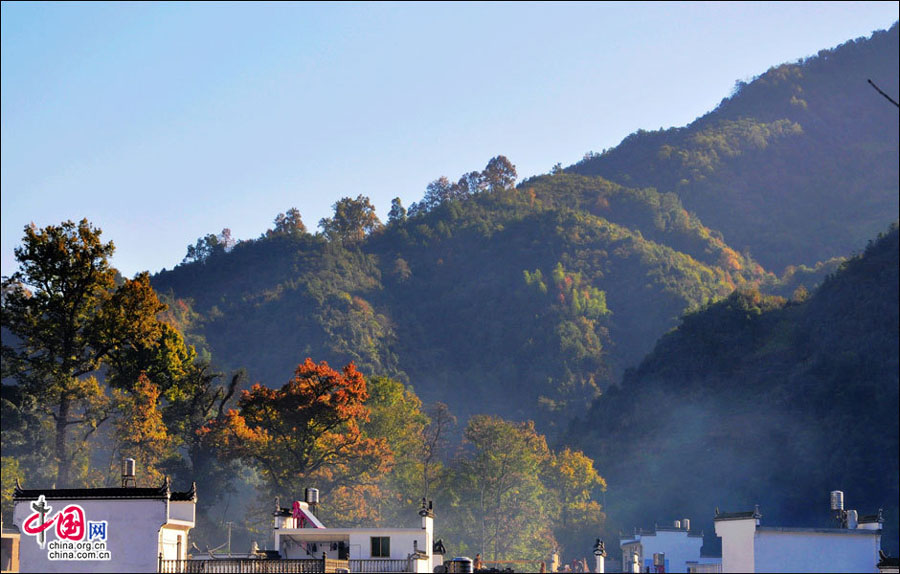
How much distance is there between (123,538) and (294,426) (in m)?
62.3

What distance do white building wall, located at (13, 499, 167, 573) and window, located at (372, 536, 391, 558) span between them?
1580 centimetres

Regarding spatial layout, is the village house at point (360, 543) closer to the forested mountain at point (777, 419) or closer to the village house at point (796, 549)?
the village house at point (796, 549)

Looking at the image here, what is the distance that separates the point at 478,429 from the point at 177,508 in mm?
88549

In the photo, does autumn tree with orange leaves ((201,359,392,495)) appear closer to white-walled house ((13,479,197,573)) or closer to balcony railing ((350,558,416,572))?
balcony railing ((350,558,416,572))

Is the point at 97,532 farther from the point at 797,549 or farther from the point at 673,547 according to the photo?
the point at 673,547

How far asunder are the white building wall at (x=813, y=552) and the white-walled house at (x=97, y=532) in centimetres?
2251

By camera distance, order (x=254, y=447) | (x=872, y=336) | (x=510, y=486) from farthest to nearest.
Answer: (x=872, y=336)
(x=510, y=486)
(x=254, y=447)

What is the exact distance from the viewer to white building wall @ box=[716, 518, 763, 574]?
173ft

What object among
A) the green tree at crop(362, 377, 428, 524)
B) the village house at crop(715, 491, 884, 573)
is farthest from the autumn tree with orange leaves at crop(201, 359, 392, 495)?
the village house at crop(715, 491, 884, 573)

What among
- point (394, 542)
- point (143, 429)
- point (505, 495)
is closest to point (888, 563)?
point (394, 542)

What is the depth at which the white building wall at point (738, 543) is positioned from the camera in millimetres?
52656

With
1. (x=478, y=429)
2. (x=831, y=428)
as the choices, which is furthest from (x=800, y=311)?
(x=478, y=429)

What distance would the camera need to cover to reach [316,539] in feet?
209

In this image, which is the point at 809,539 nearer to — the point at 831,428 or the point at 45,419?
the point at 45,419
